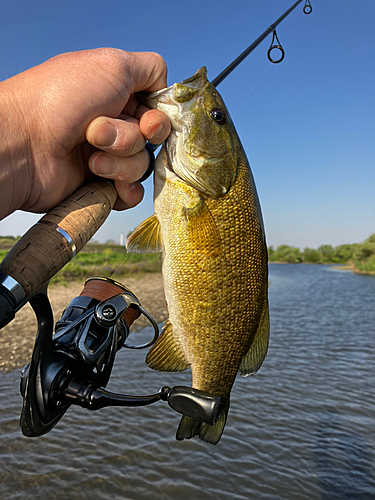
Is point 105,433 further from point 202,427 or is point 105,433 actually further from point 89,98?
point 89,98

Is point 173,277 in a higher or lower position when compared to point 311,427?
higher

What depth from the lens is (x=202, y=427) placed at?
235 cm

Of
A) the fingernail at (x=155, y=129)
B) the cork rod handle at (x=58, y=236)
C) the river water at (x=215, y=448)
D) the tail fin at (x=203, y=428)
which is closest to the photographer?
the cork rod handle at (x=58, y=236)

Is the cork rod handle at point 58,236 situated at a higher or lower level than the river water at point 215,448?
higher

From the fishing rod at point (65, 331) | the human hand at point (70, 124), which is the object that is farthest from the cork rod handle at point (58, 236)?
the human hand at point (70, 124)

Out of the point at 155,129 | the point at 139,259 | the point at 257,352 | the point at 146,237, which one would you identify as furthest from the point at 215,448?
the point at 139,259

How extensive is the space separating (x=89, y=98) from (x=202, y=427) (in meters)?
1.94

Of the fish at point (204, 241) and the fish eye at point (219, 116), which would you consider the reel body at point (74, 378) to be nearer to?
the fish at point (204, 241)

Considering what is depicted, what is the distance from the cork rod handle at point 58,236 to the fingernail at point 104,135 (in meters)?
0.33

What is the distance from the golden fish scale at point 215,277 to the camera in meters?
2.14

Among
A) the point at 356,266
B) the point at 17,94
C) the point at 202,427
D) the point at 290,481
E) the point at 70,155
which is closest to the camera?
the point at 17,94

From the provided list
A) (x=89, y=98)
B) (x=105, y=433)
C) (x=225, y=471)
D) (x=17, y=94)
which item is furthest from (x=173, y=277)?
(x=105, y=433)

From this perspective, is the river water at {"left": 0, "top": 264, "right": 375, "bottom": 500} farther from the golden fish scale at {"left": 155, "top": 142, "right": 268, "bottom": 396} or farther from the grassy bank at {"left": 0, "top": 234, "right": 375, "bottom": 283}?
the golden fish scale at {"left": 155, "top": 142, "right": 268, "bottom": 396}

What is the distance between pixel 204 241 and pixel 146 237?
348 millimetres
